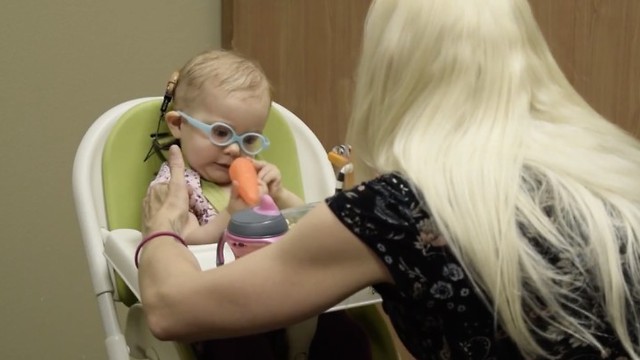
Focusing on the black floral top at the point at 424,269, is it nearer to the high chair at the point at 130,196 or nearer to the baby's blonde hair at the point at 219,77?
the high chair at the point at 130,196

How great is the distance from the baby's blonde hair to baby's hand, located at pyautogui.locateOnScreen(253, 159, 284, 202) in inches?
4.0

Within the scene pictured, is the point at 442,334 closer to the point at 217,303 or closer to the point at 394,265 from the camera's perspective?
the point at 394,265

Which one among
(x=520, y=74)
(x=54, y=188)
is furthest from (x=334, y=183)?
(x=54, y=188)

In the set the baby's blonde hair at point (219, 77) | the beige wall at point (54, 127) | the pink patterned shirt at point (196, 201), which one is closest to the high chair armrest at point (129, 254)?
the pink patterned shirt at point (196, 201)

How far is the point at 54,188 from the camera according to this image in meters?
1.76

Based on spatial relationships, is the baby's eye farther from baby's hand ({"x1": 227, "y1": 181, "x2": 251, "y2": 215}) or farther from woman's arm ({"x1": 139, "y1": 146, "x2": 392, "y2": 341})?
woman's arm ({"x1": 139, "y1": 146, "x2": 392, "y2": 341})

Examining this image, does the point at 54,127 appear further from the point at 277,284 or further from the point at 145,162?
the point at 277,284

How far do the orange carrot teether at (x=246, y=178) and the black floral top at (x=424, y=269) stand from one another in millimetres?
364

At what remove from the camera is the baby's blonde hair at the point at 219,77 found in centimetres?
117

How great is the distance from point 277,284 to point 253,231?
14cm

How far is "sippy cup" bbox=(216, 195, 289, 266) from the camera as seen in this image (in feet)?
2.94

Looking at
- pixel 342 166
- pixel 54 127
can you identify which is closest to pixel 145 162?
pixel 342 166

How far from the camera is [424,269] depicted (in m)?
0.74

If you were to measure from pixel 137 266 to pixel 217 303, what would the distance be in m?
0.17
